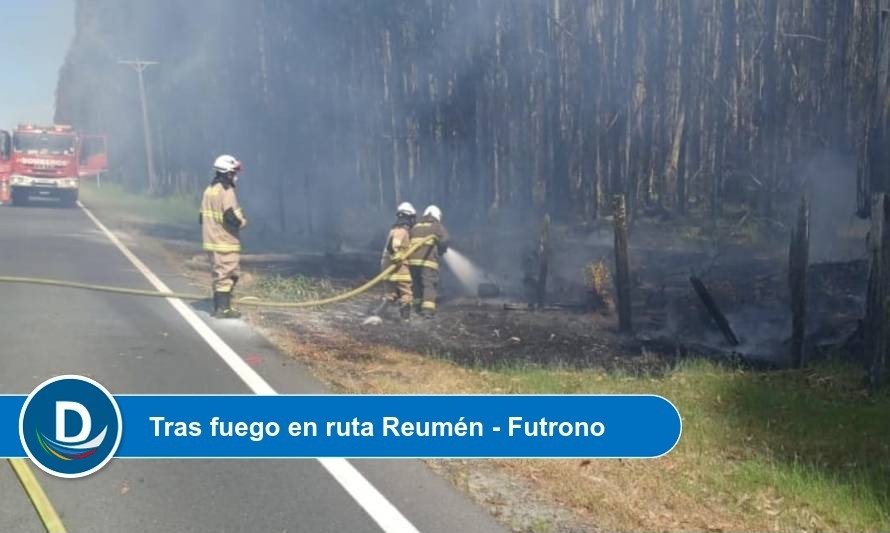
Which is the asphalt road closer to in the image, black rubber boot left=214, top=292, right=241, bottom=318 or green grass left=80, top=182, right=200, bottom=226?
black rubber boot left=214, top=292, right=241, bottom=318

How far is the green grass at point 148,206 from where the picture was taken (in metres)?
33.6

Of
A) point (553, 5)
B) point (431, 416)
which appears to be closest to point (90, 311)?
point (431, 416)

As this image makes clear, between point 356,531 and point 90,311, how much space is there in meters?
7.53

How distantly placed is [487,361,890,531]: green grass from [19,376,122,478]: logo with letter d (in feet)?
10.5

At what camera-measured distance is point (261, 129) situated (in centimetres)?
3269

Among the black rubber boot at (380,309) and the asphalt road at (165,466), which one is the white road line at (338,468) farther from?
the black rubber boot at (380,309)

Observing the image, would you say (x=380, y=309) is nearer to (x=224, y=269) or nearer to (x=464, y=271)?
(x=224, y=269)

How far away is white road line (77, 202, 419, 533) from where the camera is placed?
533 centimetres

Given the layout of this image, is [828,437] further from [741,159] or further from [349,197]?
[349,197]

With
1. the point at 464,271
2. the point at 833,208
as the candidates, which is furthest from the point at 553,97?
the point at 464,271

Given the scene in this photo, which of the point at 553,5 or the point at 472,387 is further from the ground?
the point at 553,5

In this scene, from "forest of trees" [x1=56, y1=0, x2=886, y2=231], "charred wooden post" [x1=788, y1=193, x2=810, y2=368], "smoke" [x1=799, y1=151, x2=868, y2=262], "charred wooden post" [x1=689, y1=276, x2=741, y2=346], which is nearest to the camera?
"charred wooden post" [x1=788, y1=193, x2=810, y2=368]

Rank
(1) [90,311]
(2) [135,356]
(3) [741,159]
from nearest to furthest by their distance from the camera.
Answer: (2) [135,356], (1) [90,311], (3) [741,159]

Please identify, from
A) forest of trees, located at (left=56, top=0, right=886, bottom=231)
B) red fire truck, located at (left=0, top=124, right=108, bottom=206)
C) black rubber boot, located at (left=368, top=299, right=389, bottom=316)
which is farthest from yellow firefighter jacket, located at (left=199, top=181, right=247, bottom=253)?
red fire truck, located at (left=0, top=124, right=108, bottom=206)
